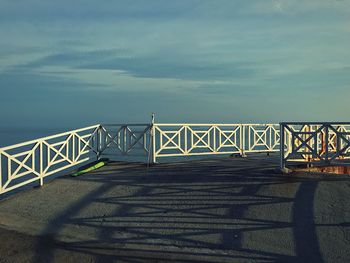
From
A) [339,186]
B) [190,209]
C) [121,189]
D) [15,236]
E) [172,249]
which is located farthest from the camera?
[121,189]

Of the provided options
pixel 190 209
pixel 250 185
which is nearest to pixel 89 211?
pixel 190 209

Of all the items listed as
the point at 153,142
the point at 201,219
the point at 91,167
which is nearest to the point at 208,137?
the point at 153,142

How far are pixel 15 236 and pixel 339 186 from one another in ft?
24.4

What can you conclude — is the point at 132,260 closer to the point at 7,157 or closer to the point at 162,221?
the point at 162,221

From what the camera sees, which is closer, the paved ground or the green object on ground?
the paved ground

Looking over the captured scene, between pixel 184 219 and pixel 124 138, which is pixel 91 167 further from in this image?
pixel 184 219

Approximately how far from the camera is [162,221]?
8.13 meters

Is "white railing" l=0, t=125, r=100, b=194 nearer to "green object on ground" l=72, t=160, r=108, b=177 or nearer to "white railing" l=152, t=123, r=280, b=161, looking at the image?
"green object on ground" l=72, t=160, r=108, b=177

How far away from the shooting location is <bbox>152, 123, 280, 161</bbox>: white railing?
15.3 m

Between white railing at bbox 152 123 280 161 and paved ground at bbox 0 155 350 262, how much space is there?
353cm

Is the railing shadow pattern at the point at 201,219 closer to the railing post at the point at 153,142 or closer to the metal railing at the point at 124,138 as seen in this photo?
the railing post at the point at 153,142

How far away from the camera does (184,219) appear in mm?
8148

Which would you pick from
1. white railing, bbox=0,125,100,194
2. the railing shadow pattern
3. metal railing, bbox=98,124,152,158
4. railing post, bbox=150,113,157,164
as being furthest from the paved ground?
metal railing, bbox=98,124,152,158

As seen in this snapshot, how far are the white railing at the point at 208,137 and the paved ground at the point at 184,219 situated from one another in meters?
3.53
